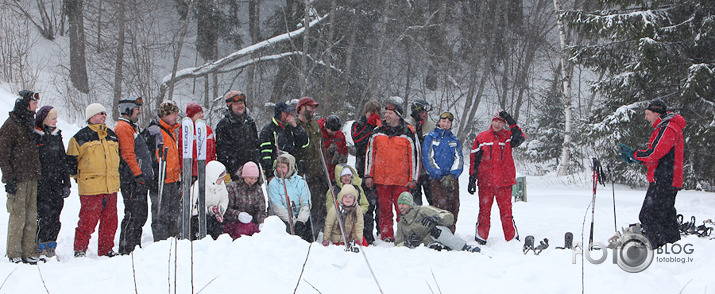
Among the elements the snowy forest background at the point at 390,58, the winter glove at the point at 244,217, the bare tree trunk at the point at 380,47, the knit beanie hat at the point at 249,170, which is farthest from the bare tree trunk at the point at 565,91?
the winter glove at the point at 244,217

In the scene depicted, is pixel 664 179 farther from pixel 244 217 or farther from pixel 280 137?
pixel 244 217

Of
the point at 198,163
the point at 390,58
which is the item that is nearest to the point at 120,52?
the point at 390,58

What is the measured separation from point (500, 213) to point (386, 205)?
133cm

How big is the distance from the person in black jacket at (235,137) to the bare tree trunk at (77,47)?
13.5m

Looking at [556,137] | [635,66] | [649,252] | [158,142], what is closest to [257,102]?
[556,137]

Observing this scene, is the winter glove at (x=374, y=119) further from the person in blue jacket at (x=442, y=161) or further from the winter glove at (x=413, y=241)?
the winter glove at (x=413, y=241)

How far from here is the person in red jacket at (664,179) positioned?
4.83 meters

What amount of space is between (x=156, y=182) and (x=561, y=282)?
4.20 metres

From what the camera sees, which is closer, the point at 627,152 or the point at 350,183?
the point at 627,152

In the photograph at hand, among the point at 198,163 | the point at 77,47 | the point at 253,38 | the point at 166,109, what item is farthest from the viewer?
the point at 253,38

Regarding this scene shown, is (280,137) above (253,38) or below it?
below

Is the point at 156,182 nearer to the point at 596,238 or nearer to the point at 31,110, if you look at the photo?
the point at 31,110

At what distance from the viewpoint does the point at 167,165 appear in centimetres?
524

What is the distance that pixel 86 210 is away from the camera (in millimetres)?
4840
